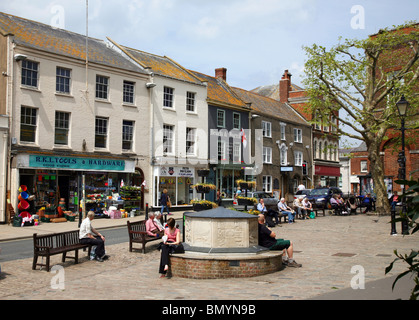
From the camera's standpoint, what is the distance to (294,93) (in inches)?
2077

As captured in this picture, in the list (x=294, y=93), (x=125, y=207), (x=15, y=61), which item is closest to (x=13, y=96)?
(x=15, y=61)

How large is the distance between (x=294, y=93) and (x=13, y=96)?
37174mm

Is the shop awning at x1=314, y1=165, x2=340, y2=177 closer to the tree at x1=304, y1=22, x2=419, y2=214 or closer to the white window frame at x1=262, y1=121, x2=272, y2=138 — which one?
the white window frame at x1=262, y1=121, x2=272, y2=138

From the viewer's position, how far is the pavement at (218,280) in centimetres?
780

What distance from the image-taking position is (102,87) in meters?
27.2

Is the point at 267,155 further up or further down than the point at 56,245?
further up

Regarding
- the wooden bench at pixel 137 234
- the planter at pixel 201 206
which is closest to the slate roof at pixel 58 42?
the planter at pixel 201 206

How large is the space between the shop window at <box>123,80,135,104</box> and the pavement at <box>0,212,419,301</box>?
16065mm

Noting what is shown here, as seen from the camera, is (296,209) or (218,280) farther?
(296,209)

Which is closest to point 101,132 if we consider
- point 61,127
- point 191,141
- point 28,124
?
point 61,127

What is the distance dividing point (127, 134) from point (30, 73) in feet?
24.4

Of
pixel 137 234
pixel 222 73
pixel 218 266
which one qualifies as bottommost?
pixel 218 266

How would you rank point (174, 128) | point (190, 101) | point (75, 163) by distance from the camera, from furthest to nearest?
point (190, 101), point (174, 128), point (75, 163)

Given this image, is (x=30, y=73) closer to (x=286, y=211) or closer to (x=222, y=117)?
(x=286, y=211)
